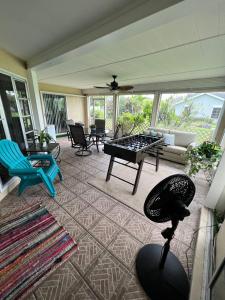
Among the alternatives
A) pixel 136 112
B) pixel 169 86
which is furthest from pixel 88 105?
pixel 169 86

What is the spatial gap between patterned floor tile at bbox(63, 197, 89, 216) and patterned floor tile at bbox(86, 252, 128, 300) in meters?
0.77

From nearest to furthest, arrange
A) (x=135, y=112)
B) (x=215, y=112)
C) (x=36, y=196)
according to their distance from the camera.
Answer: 1. (x=36, y=196)
2. (x=215, y=112)
3. (x=135, y=112)

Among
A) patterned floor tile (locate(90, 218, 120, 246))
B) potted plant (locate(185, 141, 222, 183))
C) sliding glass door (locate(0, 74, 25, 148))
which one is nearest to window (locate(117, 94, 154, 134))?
potted plant (locate(185, 141, 222, 183))

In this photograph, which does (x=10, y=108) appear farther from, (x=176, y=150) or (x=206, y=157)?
(x=176, y=150)

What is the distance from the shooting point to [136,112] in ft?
19.2

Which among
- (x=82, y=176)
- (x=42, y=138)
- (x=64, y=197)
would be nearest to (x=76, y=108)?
(x=42, y=138)

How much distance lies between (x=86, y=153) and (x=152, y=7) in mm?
3777

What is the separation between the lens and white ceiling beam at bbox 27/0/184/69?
113 centimetres

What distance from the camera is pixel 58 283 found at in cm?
117

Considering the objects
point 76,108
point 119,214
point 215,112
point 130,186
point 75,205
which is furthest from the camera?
point 76,108

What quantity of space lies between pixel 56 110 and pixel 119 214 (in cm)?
605

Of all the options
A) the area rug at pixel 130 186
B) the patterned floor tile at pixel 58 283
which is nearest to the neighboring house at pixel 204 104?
the area rug at pixel 130 186

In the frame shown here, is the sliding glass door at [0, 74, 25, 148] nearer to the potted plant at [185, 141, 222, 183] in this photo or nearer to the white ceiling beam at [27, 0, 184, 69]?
the white ceiling beam at [27, 0, 184, 69]

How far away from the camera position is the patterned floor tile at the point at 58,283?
1.09 metres
